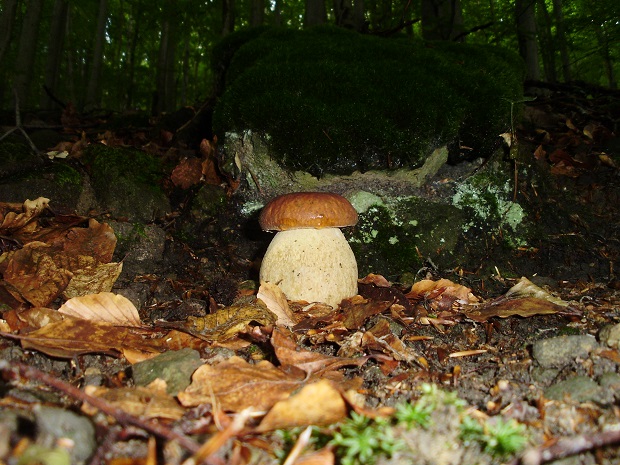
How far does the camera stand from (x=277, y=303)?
2404 millimetres

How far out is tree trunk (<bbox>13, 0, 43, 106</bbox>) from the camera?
6449 millimetres

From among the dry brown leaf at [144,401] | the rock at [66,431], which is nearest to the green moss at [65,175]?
the dry brown leaf at [144,401]

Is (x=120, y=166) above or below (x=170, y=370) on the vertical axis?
above

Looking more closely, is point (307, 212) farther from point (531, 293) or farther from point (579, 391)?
point (579, 391)

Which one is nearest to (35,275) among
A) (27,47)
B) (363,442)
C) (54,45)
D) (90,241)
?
(90,241)

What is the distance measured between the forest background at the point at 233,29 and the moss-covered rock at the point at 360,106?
63.6 inches

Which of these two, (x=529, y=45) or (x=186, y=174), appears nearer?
(x=186, y=174)

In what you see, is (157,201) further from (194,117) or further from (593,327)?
(593,327)

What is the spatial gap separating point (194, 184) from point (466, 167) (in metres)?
2.56

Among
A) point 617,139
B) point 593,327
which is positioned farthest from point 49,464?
point 617,139

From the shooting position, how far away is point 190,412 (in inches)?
50.3

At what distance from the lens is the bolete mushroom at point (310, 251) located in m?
2.56

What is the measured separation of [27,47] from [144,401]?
778 cm

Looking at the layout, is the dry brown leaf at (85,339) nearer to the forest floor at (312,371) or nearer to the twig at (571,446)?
the forest floor at (312,371)
